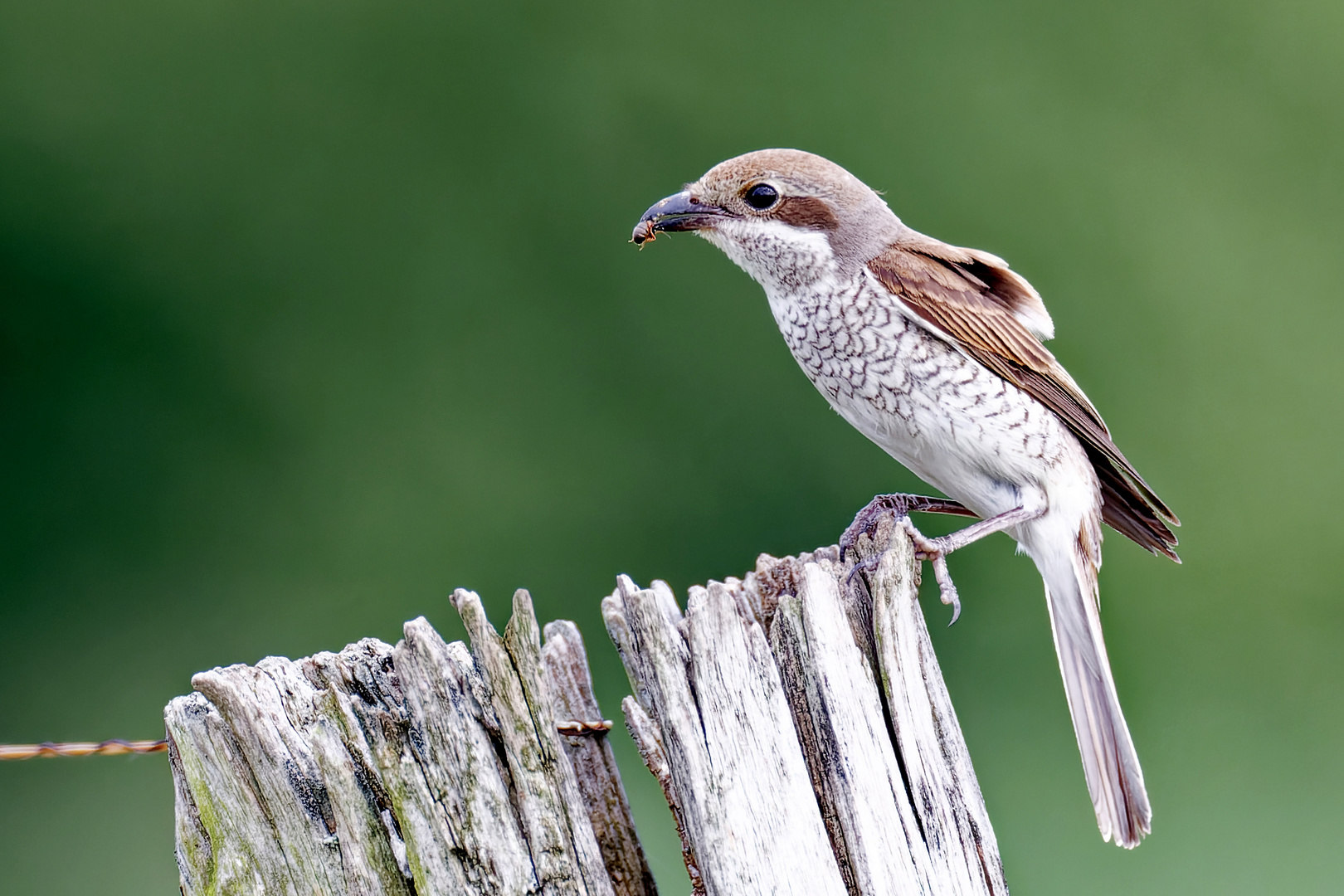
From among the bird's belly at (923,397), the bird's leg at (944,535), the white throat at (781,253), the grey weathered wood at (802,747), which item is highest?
the white throat at (781,253)

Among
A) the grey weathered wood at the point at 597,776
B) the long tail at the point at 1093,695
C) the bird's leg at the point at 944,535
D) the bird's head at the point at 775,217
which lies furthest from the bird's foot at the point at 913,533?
the bird's head at the point at 775,217

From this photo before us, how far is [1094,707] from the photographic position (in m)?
2.60

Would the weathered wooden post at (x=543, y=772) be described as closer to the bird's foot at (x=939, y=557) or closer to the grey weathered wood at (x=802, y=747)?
the grey weathered wood at (x=802, y=747)

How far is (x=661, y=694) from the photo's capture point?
161 cm

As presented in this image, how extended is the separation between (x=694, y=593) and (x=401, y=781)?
0.50 m

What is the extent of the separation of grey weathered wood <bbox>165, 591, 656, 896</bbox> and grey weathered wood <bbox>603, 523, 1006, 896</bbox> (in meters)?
0.16

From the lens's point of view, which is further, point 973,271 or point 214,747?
point 973,271

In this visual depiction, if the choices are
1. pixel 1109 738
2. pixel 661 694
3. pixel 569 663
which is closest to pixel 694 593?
pixel 661 694

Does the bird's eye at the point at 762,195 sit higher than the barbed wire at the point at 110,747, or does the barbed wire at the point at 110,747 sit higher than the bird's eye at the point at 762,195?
the bird's eye at the point at 762,195

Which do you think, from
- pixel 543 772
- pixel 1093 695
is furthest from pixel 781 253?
pixel 543 772

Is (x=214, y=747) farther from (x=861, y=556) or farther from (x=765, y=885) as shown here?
(x=861, y=556)

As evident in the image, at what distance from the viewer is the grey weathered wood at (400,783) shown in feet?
5.00

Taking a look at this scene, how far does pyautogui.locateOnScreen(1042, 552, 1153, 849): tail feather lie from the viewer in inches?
95.2

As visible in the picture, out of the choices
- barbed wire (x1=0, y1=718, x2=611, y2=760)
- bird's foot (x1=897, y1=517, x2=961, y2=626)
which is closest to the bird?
bird's foot (x1=897, y1=517, x2=961, y2=626)
